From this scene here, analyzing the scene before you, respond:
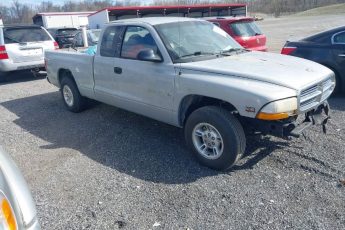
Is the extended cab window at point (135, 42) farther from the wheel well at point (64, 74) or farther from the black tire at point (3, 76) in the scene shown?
the black tire at point (3, 76)

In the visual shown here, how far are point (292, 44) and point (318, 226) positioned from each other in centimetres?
487

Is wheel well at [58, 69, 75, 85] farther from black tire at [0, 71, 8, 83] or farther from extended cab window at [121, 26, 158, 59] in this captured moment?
black tire at [0, 71, 8, 83]

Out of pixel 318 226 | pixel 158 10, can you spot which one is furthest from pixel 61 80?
pixel 158 10

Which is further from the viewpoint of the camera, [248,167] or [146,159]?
[146,159]

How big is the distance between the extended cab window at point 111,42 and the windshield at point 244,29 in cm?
501

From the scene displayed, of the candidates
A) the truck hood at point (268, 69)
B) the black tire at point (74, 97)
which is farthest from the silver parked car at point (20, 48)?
the truck hood at point (268, 69)

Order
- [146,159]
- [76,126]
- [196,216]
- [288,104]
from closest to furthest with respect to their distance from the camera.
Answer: [196,216], [288,104], [146,159], [76,126]

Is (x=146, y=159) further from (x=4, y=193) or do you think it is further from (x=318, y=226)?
(x=4, y=193)

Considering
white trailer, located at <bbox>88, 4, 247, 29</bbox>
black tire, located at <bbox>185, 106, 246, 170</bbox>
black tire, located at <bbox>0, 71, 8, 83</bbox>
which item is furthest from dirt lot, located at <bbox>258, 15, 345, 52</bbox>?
black tire, located at <bbox>0, 71, 8, 83</bbox>

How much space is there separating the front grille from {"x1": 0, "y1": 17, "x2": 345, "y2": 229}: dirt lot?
721mm

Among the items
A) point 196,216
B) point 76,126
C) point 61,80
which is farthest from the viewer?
point 61,80

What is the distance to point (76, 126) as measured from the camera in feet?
18.6

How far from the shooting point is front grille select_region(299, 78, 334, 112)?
3.45 metres

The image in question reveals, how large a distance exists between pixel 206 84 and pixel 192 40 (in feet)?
3.42
